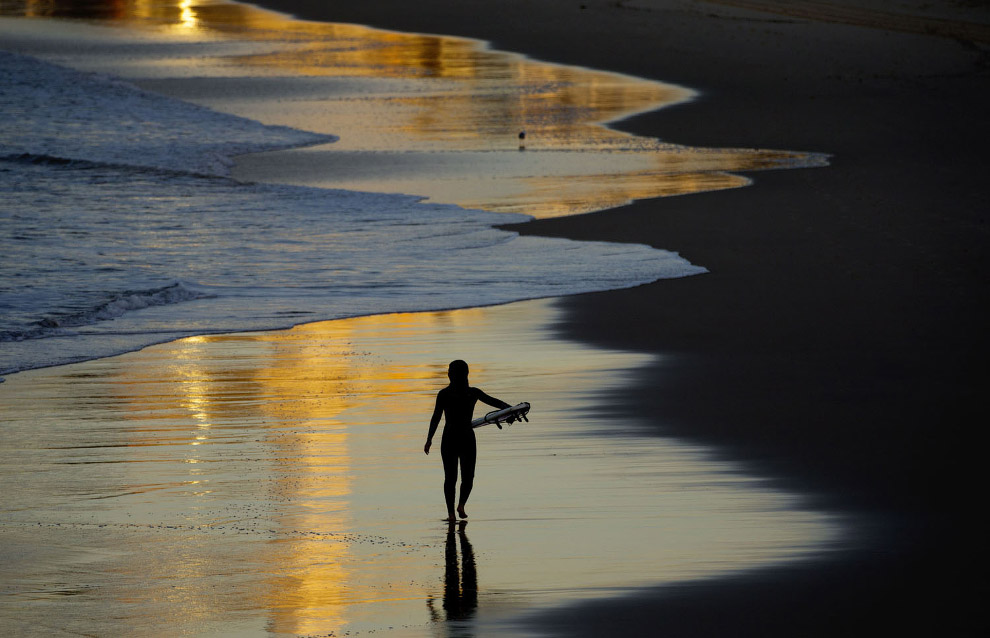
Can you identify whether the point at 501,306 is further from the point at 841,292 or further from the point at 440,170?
the point at 440,170

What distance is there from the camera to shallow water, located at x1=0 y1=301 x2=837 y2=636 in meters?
7.05

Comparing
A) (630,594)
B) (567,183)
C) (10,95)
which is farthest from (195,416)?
(10,95)

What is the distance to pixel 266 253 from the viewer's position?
1806cm

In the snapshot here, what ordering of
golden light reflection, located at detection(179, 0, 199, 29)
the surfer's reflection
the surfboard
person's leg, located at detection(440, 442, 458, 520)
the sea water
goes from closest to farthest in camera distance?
1. the surfer's reflection
2. the surfboard
3. person's leg, located at detection(440, 442, 458, 520)
4. the sea water
5. golden light reflection, located at detection(179, 0, 199, 29)

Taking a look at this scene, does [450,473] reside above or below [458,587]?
above

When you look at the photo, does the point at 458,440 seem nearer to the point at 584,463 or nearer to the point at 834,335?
the point at 584,463

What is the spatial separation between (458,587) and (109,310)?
852 cm

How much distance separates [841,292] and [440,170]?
1104 centimetres

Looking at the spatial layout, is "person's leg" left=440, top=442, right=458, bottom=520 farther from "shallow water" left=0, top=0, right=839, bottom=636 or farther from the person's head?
the person's head

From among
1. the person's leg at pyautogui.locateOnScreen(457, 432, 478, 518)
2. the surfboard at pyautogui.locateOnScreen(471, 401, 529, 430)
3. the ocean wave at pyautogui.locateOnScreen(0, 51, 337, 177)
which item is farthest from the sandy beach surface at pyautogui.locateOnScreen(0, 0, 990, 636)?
the ocean wave at pyautogui.locateOnScreen(0, 51, 337, 177)

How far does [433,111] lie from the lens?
32125 millimetres

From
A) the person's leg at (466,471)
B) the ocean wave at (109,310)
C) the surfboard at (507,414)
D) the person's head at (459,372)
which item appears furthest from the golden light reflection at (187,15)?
the surfboard at (507,414)

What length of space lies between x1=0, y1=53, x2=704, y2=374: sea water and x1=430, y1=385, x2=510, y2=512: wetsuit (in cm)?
539

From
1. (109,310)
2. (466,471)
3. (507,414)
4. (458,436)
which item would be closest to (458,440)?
(458,436)
